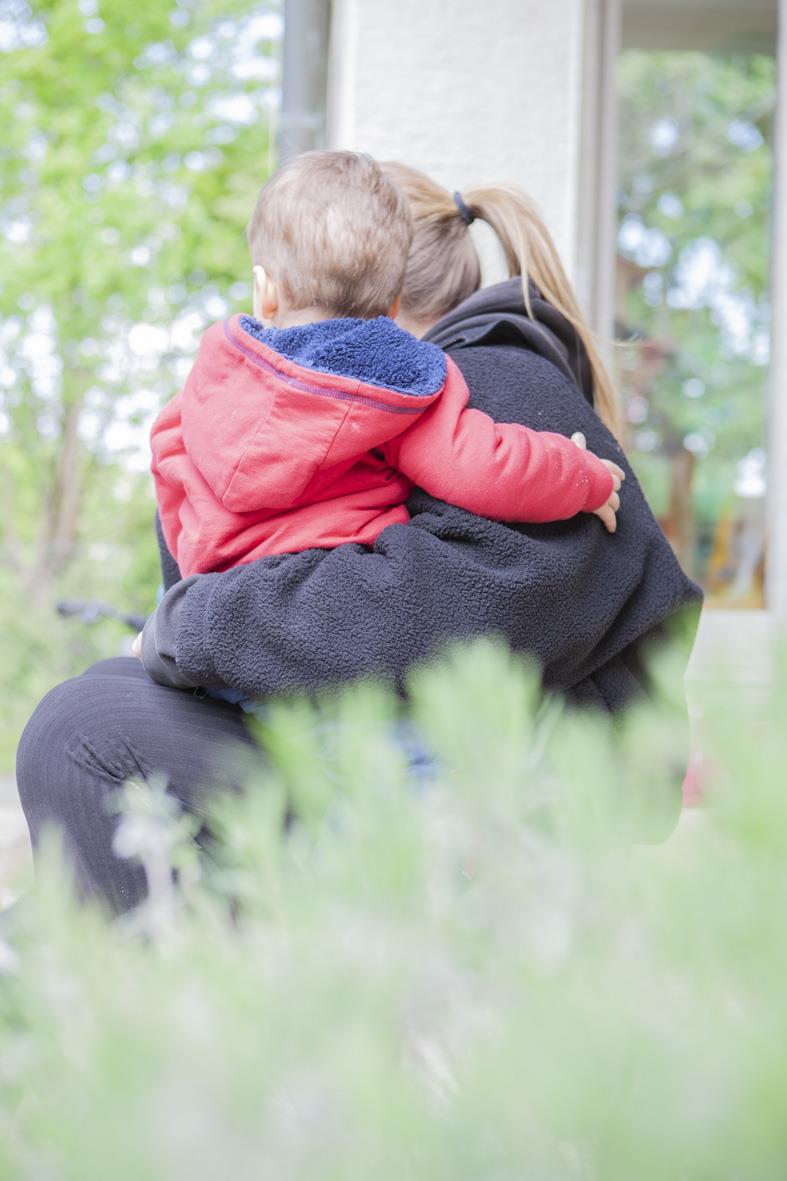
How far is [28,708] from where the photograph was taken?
6398 mm

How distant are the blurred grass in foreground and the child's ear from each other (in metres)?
1.40

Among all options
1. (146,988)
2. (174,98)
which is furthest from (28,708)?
(146,988)

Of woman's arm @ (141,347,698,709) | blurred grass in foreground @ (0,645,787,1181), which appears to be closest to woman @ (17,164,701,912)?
woman's arm @ (141,347,698,709)

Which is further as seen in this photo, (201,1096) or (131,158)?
(131,158)

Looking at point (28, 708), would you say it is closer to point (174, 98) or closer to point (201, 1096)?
point (174, 98)

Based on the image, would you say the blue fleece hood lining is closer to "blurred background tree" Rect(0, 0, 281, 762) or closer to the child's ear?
the child's ear

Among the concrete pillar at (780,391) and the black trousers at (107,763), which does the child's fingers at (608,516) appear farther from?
the concrete pillar at (780,391)

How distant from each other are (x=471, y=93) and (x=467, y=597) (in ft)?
6.53

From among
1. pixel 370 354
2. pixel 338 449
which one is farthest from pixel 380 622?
pixel 370 354

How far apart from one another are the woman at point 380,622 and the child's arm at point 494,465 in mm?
37

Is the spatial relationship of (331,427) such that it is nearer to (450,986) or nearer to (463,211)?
(463,211)

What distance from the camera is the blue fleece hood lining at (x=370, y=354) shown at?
5.18 feet

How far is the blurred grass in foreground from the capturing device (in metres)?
0.37

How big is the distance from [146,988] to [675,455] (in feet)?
19.4
